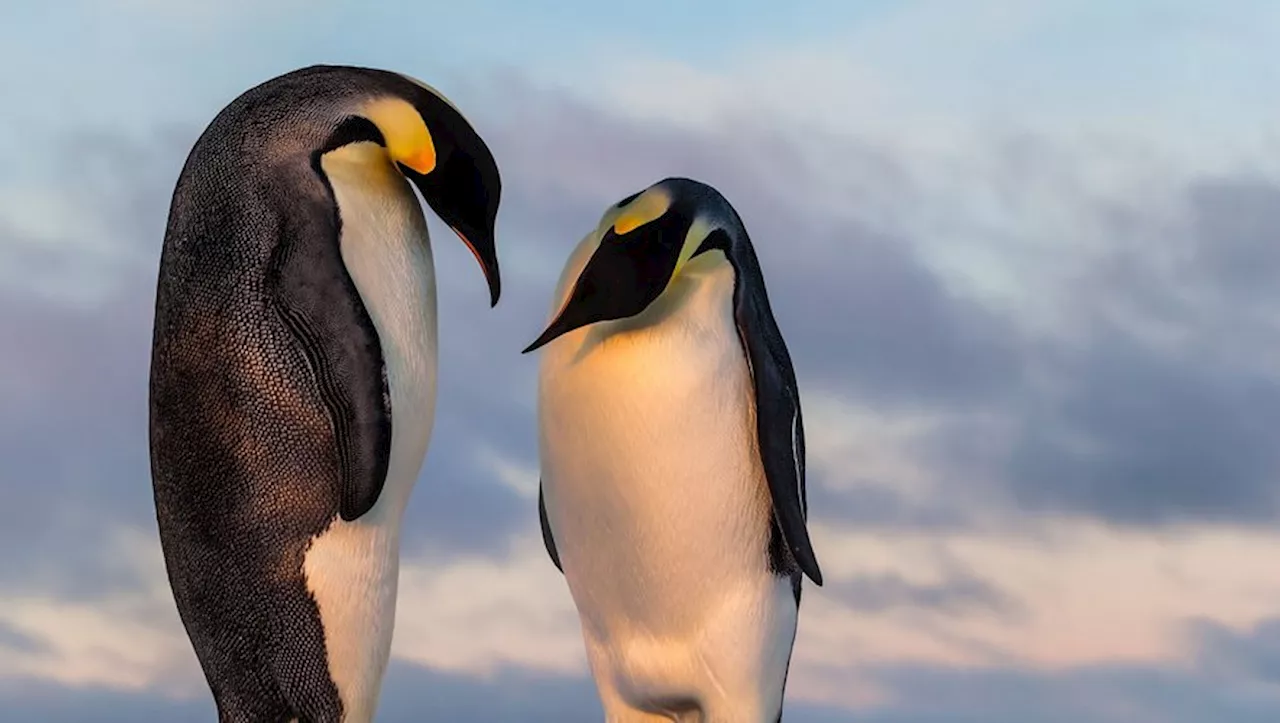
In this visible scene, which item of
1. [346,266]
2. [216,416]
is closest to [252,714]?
[216,416]

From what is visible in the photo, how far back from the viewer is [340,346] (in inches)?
223

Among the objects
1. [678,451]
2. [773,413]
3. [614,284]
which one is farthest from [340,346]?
[773,413]

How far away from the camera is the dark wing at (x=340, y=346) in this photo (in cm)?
562

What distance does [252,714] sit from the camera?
5703 millimetres

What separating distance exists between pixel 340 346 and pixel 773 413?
4.43 ft

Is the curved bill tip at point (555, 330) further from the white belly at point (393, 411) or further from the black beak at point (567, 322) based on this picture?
the white belly at point (393, 411)

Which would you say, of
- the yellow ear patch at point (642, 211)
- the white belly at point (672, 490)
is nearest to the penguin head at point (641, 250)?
the yellow ear patch at point (642, 211)

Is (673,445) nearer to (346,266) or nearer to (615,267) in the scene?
(615,267)

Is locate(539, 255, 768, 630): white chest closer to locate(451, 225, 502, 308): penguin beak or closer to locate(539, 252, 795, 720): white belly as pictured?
locate(539, 252, 795, 720): white belly

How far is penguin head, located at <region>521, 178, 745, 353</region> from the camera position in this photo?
6066 mm

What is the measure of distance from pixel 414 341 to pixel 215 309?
21.8 inches

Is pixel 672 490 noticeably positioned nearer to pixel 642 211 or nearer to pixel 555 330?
pixel 555 330


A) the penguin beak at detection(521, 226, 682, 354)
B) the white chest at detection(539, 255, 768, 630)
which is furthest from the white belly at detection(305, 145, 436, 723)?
the white chest at detection(539, 255, 768, 630)

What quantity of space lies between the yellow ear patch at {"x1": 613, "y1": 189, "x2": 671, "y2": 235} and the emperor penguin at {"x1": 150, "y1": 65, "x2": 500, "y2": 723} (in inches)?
16.6
